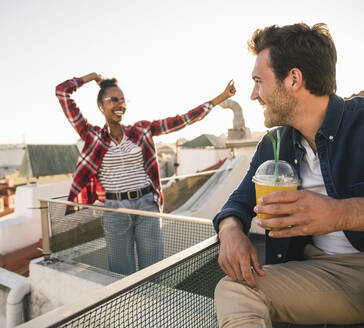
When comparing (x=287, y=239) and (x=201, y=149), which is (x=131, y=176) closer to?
(x=287, y=239)

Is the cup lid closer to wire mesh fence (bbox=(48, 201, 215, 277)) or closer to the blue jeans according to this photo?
wire mesh fence (bbox=(48, 201, 215, 277))

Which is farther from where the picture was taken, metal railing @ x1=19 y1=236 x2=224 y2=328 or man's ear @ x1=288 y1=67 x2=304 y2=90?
man's ear @ x1=288 y1=67 x2=304 y2=90

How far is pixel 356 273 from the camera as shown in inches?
50.4

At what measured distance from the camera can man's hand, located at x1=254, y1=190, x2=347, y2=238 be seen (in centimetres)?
89

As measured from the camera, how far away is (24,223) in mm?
5902

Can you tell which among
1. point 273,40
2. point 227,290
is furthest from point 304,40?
point 227,290

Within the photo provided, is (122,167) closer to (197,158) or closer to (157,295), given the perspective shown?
(157,295)

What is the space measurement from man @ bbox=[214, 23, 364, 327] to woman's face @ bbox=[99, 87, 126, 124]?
160 cm

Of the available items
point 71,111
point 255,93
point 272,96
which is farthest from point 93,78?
point 272,96

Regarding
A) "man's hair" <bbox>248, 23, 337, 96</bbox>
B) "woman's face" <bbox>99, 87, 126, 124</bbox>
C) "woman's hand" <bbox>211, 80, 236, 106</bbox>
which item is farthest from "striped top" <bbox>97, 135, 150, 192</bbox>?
"man's hair" <bbox>248, 23, 337, 96</bbox>

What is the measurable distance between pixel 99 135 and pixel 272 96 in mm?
1910

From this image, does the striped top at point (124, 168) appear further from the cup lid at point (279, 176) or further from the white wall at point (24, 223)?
the white wall at point (24, 223)

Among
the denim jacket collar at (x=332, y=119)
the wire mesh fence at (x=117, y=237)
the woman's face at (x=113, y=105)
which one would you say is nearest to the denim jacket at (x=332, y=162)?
the denim jacket collar at (x=332, y=119)

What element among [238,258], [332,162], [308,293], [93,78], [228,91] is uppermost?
[93,78]
